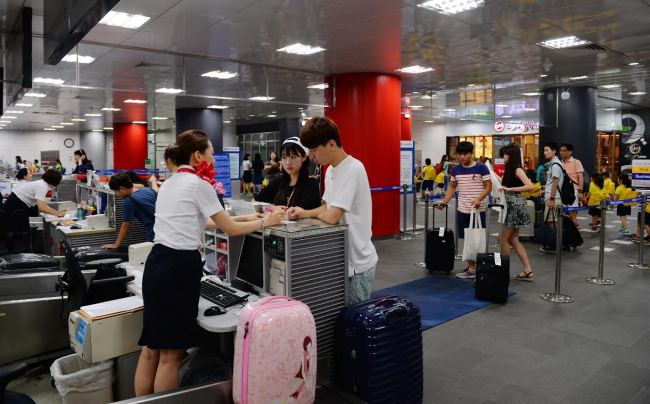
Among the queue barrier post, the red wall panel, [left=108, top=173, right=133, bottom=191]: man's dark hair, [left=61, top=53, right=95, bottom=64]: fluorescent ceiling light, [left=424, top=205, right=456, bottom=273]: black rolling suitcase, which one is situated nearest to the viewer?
[left=108, top=173, right=133, bottom=191]: man's dark hair

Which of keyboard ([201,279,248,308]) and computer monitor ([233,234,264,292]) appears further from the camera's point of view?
computer monitor ([233,234,264,292])

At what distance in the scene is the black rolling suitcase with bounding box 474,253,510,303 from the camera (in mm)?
5031

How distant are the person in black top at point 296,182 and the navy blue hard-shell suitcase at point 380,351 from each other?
91cm

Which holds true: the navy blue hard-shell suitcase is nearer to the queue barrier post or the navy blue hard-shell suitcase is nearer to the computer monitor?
the computer monitor

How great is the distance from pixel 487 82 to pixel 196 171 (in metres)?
9.45

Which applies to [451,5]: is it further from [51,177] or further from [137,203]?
[51,177]

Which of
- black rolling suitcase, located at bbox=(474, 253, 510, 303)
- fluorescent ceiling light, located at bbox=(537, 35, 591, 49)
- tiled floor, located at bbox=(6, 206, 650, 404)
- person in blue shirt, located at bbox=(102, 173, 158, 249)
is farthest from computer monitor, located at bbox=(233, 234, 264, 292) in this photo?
fluorescent ceiling light, located at bbox=(537, 35, 591, 49)

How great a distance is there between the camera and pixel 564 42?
22.9 feet

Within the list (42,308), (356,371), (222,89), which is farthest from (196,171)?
(222,89)

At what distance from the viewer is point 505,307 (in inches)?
194

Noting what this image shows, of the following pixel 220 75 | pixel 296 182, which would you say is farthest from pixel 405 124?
pixel 296 182

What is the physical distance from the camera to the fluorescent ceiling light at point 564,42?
6789mm

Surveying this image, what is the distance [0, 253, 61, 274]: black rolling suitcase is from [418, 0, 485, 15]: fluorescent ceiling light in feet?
14.4

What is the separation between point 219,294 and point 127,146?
1989 centimetres
